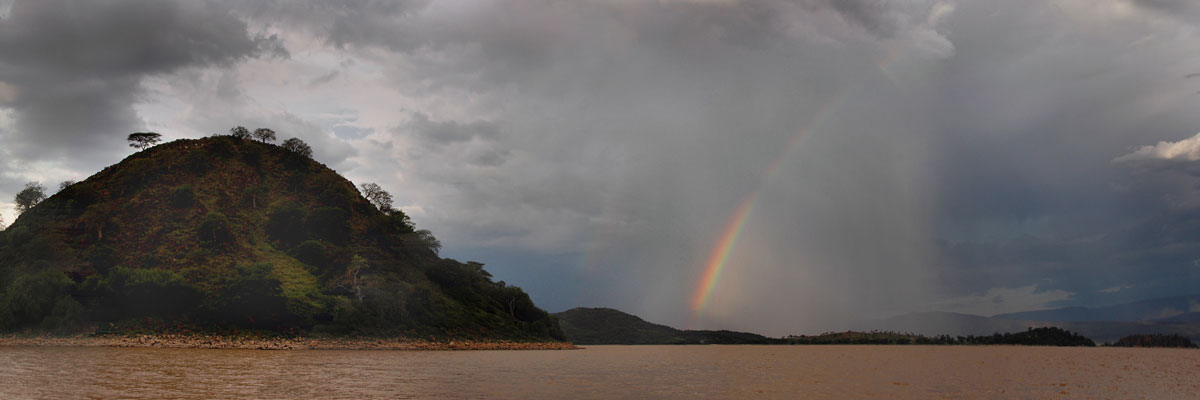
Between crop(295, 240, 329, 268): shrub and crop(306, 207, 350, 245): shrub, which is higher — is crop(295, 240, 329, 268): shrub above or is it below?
below

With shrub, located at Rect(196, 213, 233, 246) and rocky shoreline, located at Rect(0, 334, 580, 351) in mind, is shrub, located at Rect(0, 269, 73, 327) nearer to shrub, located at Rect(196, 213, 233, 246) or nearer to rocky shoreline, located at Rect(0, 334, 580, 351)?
rocky shoreline, located at Rect(0, 334, 580, 351)

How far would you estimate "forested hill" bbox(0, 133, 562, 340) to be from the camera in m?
111

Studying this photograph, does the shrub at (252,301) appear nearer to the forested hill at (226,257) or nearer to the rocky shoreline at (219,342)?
the forested hill at (226,257)

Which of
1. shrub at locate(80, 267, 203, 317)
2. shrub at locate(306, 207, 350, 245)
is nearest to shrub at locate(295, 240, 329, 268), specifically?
shrub at locate(306, 207, 350, 245)

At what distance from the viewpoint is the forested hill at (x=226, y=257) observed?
363 feet

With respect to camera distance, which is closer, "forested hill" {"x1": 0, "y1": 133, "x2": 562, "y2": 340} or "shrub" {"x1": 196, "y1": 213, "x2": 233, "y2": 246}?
"forested hill" {"x1": 0, "y1": 133, "x2": 562, "y2": 340}

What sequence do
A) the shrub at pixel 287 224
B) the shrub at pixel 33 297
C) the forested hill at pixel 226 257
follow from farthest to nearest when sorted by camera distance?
the shrub at pixel 287 224, the forested hill at pixel 226 257, the shrub at pixel 33 297

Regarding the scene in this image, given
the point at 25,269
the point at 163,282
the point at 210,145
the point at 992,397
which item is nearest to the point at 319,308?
the point at 163,282

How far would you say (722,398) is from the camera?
116ft

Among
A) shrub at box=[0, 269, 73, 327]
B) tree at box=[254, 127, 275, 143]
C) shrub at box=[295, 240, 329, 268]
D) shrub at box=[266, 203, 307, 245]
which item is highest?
tree at box=[254, 127, 275, 143]

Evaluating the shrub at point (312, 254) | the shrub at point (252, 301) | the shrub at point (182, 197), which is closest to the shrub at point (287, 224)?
the shrub at point (312, 254)

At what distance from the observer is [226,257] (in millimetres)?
129750

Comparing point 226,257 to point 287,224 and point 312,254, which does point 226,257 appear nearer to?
point 312,254

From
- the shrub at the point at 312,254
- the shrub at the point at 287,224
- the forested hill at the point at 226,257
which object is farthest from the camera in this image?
the shrub at the point at 287,224
